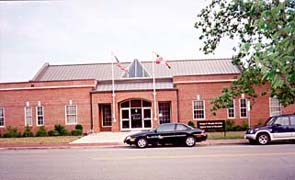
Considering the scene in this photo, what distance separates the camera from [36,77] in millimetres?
39531

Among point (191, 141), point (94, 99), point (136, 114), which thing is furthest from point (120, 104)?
point (191, 141)

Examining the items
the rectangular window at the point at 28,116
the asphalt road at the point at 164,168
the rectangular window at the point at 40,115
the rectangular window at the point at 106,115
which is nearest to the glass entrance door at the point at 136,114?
the rectangular window at the point at 106,115

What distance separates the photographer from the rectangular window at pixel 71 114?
3272cm

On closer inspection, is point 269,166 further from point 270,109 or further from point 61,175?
point 270,109

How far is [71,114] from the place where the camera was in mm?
32875

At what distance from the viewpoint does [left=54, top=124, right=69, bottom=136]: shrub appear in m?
31.4

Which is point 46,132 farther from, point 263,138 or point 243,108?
point 263,138

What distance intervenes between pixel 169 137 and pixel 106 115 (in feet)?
48.0

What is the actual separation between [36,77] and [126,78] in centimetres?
980

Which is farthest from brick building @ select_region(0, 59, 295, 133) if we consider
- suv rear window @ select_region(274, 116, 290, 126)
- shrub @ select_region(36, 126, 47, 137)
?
suv rear window @ select_region(274, 116, 290, 126)

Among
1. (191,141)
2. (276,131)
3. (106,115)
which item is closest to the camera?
(276,131)

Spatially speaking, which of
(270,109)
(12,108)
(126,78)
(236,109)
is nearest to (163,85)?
(126,78)

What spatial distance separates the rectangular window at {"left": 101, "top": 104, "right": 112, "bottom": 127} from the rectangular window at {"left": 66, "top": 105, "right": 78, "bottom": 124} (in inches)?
91.0

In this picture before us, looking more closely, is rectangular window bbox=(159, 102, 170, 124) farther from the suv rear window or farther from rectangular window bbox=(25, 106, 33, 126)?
the suv rear window
